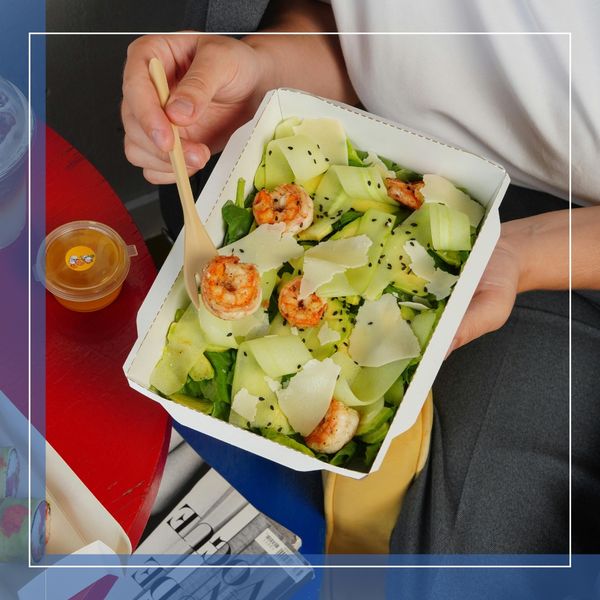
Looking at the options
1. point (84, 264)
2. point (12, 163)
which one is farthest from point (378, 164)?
point (12, 163)

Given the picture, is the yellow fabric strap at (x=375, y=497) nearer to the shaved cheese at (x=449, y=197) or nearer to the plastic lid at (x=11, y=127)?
the shaved cheese at (x=449, y=197)

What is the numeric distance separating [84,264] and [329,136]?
0.32 m

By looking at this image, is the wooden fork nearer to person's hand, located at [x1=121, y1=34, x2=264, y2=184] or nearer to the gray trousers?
person's hand, located at [x1=121, y1=34, x2=264, y2=184]

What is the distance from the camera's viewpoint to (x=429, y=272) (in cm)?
83

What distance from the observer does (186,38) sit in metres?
0.96

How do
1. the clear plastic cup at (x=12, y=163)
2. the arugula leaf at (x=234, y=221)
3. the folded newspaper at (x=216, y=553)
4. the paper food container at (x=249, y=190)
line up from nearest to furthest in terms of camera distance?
the paper food container at (x=249, y=190)
the arugula leaf at (x=234, y=221)
the clear plastic cup at (x=12, y=163)
the folded newspaper at (x=216, y=553)

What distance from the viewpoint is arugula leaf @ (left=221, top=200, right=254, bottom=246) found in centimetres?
85

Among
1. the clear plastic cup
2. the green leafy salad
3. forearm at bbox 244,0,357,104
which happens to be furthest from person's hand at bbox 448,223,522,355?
the clear plastic cup

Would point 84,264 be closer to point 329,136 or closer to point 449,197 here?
point 329,136

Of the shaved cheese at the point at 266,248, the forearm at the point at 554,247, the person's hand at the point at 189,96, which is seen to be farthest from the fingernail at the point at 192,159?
the forearm at the point at 554,247

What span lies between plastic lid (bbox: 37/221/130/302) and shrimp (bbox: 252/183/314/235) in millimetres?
196

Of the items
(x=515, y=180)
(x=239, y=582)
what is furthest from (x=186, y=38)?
(x=239, y=582)

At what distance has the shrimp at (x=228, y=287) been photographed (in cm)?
75

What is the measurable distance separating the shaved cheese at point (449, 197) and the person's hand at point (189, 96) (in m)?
0.25
